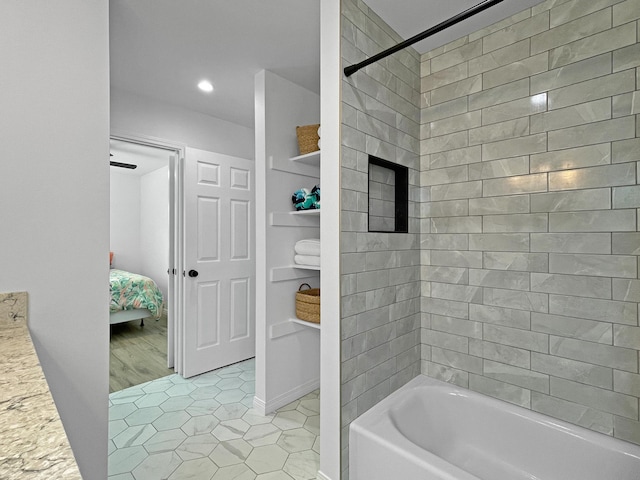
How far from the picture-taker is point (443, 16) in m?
1.81

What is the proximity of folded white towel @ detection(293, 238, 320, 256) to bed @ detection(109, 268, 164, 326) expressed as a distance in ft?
9.15

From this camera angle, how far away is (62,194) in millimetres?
1358

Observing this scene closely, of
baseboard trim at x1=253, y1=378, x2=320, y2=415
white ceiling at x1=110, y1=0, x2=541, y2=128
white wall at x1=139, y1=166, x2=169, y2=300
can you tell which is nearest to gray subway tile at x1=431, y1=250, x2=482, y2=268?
white ceiling at x1=110, y1=0, x2=541, y2=128

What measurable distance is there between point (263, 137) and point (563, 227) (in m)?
1.87

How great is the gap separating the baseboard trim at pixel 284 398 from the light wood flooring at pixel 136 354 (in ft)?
3.72

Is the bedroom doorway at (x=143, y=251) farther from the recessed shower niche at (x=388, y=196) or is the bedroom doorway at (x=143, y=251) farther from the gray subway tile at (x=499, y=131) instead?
the gray subway tile at (x=499, y=131)

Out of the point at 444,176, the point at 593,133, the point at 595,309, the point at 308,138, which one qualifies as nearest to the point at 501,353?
the point at 595,309

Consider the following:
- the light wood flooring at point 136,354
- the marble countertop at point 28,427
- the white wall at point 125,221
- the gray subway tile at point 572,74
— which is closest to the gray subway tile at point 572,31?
the gray subway tile at point 572,74

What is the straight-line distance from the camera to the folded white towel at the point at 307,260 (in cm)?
237

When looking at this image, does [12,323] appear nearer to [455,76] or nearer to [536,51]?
[455,76]

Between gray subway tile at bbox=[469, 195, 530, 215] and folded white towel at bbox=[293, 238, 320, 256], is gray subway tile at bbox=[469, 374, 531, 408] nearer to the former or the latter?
gray subway tile at bbox=[469, 195, 530, 215]

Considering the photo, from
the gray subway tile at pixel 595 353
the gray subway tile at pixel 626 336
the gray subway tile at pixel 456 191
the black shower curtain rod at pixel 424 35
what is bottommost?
the gray subway tile at pixel 595 353

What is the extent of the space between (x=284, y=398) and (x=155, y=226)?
14.2 feet

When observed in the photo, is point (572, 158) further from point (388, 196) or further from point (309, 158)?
point (309, 158)
